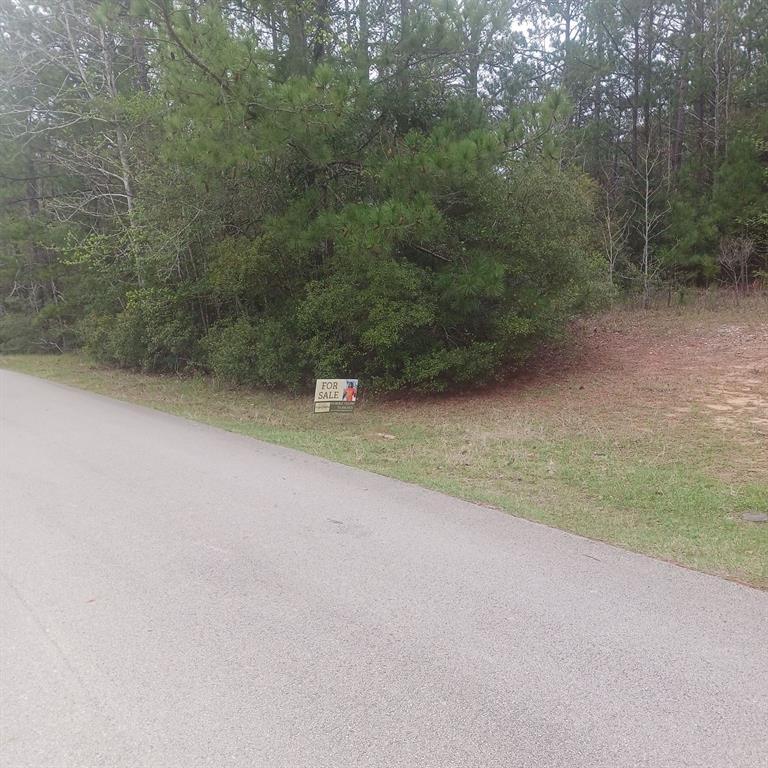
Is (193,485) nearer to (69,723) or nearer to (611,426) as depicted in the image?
(69,723)

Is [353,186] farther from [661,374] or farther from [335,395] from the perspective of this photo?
[661,374]

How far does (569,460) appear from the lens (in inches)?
322

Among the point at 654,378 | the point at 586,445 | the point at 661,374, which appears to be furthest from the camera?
the point at 661,374

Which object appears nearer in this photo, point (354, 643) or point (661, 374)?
point (354, 643)

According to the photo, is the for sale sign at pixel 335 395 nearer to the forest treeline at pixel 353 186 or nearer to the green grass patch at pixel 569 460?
the green grass patch at pixel 569 460

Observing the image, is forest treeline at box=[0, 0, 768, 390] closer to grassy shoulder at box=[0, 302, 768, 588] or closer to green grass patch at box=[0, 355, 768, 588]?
grassy shoulder at box=[0, 302, 768, 588]

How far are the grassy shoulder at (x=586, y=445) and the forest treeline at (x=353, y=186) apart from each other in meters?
1.45

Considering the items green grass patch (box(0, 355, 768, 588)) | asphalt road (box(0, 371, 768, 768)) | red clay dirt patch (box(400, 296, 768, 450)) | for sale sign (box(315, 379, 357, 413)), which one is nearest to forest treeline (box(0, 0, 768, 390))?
red clay dirt patch (box(400, 296, 768, 450))

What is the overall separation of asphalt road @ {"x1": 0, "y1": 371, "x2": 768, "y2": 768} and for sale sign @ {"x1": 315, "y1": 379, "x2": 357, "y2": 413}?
17.8 feet

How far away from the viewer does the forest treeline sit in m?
11.5

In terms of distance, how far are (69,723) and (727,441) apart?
8190mm

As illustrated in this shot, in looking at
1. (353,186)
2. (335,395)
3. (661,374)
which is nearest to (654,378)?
(661,374)

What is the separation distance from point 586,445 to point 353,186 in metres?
8.22

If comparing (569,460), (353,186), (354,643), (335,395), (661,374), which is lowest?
(569,460)
